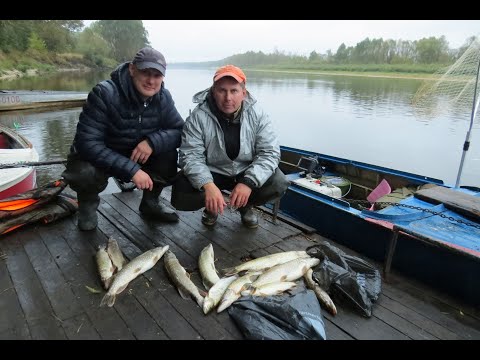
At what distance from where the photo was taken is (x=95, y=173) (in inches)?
121

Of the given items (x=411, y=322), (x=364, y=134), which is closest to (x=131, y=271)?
(x=411, y=322)

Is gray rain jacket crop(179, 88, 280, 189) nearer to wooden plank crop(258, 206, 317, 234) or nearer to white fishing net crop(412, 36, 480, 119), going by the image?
wooden plank crop(258, 206, 317, 234)

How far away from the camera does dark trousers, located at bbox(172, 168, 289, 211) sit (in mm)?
3113

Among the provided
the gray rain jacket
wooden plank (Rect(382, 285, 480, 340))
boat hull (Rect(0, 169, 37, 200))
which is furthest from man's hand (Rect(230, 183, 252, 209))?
boat hull (Rect(0, 169, 37, 200))

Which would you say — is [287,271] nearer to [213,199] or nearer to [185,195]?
[213,199]

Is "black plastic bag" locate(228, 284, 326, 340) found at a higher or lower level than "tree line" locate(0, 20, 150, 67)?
lower

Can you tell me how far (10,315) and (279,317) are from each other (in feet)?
5.69

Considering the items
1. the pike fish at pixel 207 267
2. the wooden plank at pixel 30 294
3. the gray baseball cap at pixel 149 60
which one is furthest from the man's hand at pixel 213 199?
the wooden plank at pixel 30 294

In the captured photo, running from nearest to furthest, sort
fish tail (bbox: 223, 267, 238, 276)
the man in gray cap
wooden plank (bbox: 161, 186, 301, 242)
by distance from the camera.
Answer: fish tail (bbox: 223, 267, 238, 276), the man in gray cap, wooden plank (bbox: 161, 186, 301, 242)

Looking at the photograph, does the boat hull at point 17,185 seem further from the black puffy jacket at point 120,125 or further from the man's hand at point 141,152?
the man's hand at point 141,152

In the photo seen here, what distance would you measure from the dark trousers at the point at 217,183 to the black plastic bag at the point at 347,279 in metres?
0.66

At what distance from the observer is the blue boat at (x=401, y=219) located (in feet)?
9.00

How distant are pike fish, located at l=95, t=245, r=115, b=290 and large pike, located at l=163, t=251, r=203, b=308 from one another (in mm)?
421
